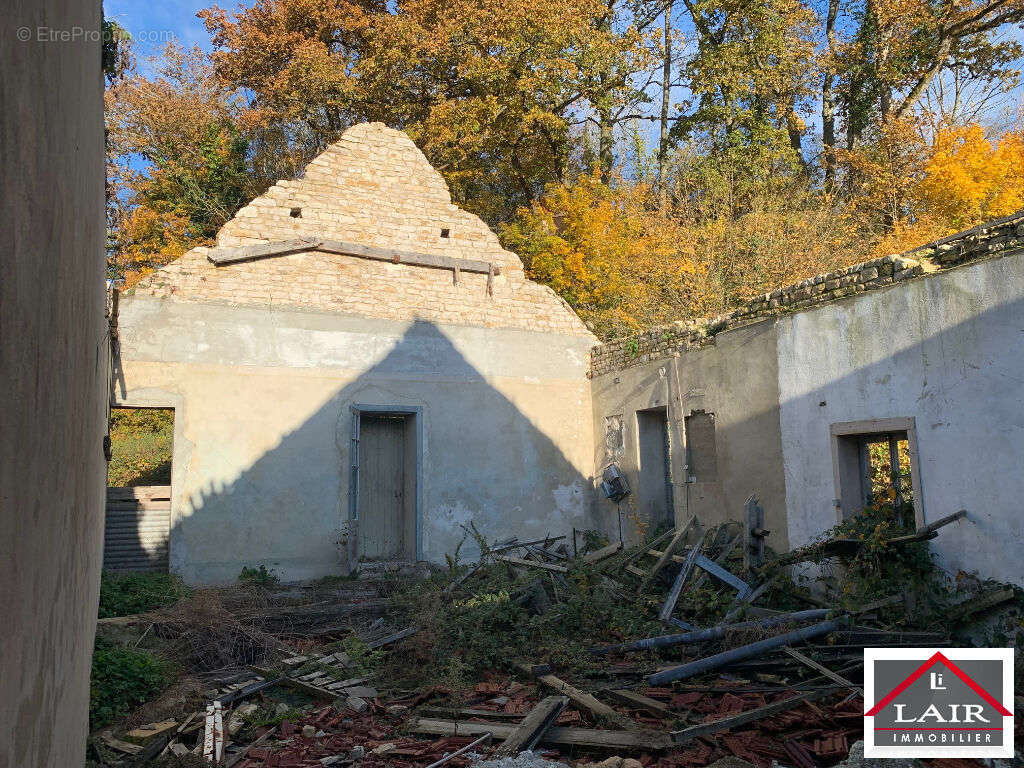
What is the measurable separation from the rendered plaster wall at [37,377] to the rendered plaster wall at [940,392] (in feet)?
24.9

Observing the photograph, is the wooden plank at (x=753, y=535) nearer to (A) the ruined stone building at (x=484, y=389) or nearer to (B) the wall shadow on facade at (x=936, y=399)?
(A) the ruined stone building at (x=484, y=389)

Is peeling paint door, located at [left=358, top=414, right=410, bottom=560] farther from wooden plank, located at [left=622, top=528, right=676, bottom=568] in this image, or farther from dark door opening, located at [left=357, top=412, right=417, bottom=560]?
wooden plank, located at [left=622, top=528, right=676, bottom=568]

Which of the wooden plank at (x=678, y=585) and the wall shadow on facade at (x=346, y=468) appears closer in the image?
the wooden plank at (x=678, y=585)

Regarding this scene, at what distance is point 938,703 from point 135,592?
30.9ft

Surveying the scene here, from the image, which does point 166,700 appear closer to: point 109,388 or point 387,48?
point 109,388

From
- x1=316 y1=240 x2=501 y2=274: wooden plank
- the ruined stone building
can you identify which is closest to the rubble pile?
the ruined stone building

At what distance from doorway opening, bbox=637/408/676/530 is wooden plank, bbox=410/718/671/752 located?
722 cm

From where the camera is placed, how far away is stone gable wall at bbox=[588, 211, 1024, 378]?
7.10m

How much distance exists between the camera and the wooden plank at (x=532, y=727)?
529 centimetres

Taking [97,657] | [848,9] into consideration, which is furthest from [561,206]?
[97,657]

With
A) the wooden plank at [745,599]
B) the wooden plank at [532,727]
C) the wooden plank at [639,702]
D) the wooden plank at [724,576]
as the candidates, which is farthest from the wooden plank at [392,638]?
the wooden plank at [724,576]

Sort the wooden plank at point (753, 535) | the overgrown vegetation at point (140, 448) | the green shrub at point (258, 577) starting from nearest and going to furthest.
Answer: the wooden plank at point (753, 535) < the green shrub at point (258, 577) < the overgrown vegetation at point (140, 448)

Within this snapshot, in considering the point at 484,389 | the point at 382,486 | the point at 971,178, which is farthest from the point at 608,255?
the point at 382,486

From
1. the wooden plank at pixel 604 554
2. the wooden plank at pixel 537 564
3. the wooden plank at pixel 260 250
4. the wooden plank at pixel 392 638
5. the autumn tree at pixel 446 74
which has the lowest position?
the wooden plank at pixel 392 638
